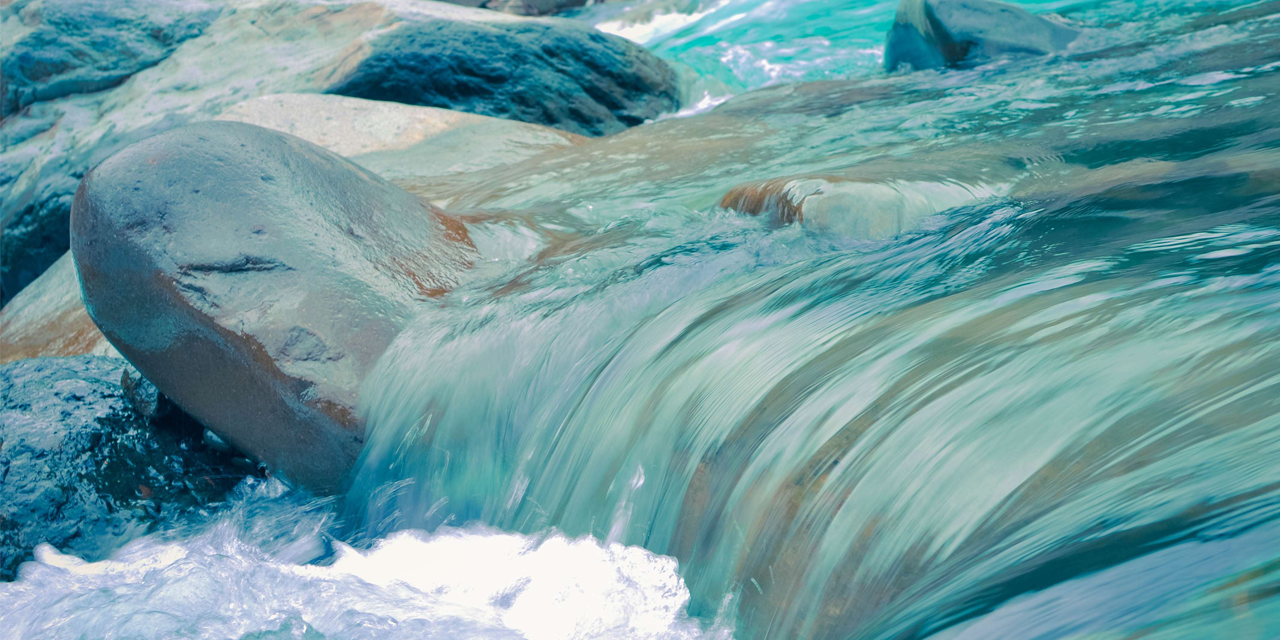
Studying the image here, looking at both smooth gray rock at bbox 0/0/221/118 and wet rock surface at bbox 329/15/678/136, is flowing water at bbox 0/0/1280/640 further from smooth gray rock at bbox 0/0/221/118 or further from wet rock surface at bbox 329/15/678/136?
smooth gray rock at bbox 0/0/221/118

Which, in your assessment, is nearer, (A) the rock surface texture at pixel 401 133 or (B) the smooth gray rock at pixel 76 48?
(A) the rock surface texture at pixel 401 133

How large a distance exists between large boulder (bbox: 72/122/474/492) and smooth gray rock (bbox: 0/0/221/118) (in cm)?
543

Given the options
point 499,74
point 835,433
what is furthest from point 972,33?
point 835,433

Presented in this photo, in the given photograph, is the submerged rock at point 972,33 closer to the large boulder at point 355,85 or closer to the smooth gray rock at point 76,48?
the large boulder at point 355,85

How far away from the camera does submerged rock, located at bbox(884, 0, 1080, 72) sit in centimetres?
617

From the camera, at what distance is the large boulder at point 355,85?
625cm

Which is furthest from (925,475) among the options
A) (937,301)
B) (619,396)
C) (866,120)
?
(866,120)

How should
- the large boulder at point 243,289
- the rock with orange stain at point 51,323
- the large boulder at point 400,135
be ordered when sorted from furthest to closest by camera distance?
the large boulder at point 400,135
the rock with orange stain at point 51,323
the large boulder at point 243,289

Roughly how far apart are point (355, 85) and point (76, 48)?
9.38 ft

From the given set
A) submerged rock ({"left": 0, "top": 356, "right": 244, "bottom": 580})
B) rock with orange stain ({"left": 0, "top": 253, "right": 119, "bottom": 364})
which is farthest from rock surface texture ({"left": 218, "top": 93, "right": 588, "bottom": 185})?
submerged rock ({"left": 0, "top": 356, "right": 244, "bottom": 580})

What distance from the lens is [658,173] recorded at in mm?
4668

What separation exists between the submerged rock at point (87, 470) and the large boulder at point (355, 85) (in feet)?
11.1

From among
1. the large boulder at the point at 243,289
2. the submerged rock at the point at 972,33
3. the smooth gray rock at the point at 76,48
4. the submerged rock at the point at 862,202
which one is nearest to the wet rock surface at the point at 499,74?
the submerged rock at the point at 972,33

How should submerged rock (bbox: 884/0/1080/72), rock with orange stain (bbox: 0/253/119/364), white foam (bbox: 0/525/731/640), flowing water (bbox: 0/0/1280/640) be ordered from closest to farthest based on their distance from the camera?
1. flowing water (bbox: 0/0/1280/640)
2. white foam (bbox: 0/525/731/640)
3. rock with orange stain (bbox: 0/253/119/364)
4. submerged rock (bbox: 884/0/1080/72)
